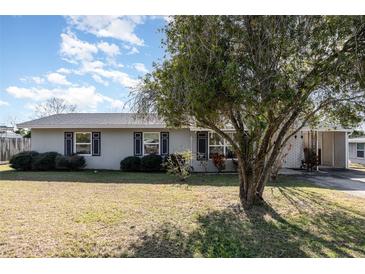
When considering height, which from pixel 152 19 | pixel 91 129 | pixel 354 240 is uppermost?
pixel 152 19

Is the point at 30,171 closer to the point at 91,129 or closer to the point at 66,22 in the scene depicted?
the point at 91,129

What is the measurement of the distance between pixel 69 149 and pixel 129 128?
156 inches

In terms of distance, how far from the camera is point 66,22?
27.3 ft

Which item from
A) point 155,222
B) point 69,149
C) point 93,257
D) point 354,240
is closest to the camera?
point 93,257

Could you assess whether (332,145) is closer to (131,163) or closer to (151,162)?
(151,162)

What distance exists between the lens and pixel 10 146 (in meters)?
24.2

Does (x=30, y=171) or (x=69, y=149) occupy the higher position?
(x=69, y=149)

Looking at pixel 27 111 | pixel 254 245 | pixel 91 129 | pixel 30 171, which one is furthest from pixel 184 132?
pixel 27 111

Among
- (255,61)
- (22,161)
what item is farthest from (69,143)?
(255,61)

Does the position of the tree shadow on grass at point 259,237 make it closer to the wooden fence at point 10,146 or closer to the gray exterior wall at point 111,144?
the gray exterior wall at point 111,144

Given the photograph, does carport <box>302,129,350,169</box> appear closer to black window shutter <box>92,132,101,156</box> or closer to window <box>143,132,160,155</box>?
window <box>143,132,160,155</box>

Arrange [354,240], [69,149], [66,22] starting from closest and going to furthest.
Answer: [354,240] < [66,22] < [69,149]

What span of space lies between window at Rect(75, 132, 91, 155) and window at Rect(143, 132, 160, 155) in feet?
11.3

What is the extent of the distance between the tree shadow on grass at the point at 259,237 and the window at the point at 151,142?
10.5 metres
